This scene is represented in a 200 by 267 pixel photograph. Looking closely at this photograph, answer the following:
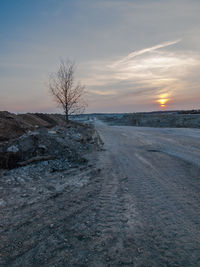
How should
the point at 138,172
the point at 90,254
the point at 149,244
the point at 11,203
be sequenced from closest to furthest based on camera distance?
the point at 90,254, the point at 149,244, the point at 11,203, the point at 138,172

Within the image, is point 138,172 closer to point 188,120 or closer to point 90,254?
point 90,254

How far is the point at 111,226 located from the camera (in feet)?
9.54

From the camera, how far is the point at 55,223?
119 inches

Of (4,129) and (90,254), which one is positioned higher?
(4,129)

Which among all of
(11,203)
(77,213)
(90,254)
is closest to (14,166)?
(11,203)

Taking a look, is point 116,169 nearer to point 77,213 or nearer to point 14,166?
point 77,213

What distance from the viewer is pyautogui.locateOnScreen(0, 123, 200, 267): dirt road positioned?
2266 mm

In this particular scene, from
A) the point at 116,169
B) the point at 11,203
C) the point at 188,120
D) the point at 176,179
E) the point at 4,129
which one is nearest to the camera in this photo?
the point at 11,203

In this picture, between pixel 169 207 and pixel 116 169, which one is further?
pixel 116 169

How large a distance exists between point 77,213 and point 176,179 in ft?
10.3

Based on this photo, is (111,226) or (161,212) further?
(161,212)

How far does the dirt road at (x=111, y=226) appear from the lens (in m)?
2.27

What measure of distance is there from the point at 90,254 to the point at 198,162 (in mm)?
Result: 5854

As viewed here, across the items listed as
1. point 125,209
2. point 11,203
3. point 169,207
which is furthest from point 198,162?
point 11,203
